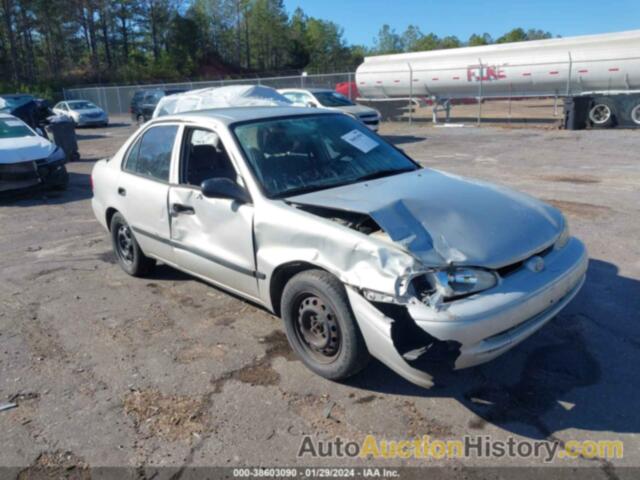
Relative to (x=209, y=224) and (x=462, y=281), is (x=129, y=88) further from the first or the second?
(x=462, y=281)

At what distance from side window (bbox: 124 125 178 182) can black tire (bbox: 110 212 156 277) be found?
0.59 meters

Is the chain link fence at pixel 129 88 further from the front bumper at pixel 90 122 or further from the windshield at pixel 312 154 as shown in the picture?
the windshield at pixel 312 154

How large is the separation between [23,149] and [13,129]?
4.71ft

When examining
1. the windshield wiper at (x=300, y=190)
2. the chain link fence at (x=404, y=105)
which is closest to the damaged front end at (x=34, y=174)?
the windshield wiper at (x=300, y=190)

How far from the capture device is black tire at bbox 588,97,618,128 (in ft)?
59.5

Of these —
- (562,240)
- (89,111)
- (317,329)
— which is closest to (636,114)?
(562,240)

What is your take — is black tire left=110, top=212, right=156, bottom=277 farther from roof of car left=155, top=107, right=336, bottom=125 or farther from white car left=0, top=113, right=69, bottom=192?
white car left=0, top=113, right=69, bottom=192

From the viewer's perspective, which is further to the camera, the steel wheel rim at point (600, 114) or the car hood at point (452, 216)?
the steel wheel rim at point (600, 114)

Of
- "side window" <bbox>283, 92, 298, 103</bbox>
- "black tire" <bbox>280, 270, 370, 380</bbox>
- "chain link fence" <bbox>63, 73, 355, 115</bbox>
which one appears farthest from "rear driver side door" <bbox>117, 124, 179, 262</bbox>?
"chain link fence" <bbox>63, 73, 355, 115</bbox>

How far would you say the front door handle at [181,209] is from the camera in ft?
14.3

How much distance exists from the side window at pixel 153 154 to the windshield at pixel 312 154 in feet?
2.82

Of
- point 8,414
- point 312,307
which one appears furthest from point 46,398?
point 312,307

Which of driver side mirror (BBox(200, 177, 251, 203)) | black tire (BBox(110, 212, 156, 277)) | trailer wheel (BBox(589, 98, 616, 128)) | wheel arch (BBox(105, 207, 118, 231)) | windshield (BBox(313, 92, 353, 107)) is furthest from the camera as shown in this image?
trailer wheel (BBox(589, 98, 616, 128))

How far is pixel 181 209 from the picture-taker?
4465mm
